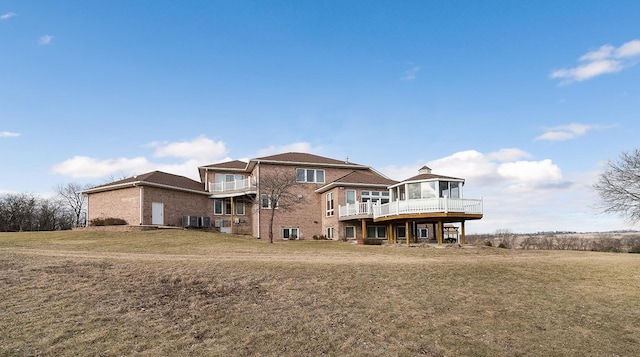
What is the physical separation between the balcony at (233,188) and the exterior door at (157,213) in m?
5.60

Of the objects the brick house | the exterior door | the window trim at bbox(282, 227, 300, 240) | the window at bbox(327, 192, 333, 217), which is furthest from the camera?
the window trim at bbox(282, 227, 300, 240)

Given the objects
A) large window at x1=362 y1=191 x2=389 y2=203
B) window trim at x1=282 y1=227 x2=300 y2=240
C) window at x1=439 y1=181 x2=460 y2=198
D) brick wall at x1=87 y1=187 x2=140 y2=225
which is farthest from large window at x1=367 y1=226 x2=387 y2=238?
brick wall at x1=87 y1=187 x2=140 y2=225

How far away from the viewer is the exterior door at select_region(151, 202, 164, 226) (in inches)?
1275

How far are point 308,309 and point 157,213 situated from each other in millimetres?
26030

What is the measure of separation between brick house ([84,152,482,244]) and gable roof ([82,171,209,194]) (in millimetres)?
84

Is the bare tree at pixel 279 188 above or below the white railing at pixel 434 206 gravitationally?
above

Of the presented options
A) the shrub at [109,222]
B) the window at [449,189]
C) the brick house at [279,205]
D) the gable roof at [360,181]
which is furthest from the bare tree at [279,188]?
the window at [449,189]

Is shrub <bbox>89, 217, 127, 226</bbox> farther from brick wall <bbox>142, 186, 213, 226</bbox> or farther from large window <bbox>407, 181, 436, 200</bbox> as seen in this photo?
large window <bbox>407, 181, 436, 200</bbox>

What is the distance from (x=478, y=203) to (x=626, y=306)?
44.5 feet

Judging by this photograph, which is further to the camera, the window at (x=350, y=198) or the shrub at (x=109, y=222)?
the window at (x=350, y=198)

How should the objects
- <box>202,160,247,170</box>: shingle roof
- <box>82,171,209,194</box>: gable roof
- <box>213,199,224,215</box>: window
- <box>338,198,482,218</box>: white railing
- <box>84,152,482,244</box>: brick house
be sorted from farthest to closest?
<box>202,160,247,170</box>: shingle roof
<box>213,199,224,215</box>: window
<box>82,171,209,194</box>: gable roof
<box>84,152,482,244</box>: brick house
<box>338,198,482,218</box>: white railing

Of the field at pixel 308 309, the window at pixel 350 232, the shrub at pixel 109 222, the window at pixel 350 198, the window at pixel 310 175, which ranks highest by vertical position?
the window at pixel 310 175

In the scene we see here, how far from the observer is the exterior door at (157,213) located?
106 feet

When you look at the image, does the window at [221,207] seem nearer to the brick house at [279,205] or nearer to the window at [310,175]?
the brick house at [279,205]
